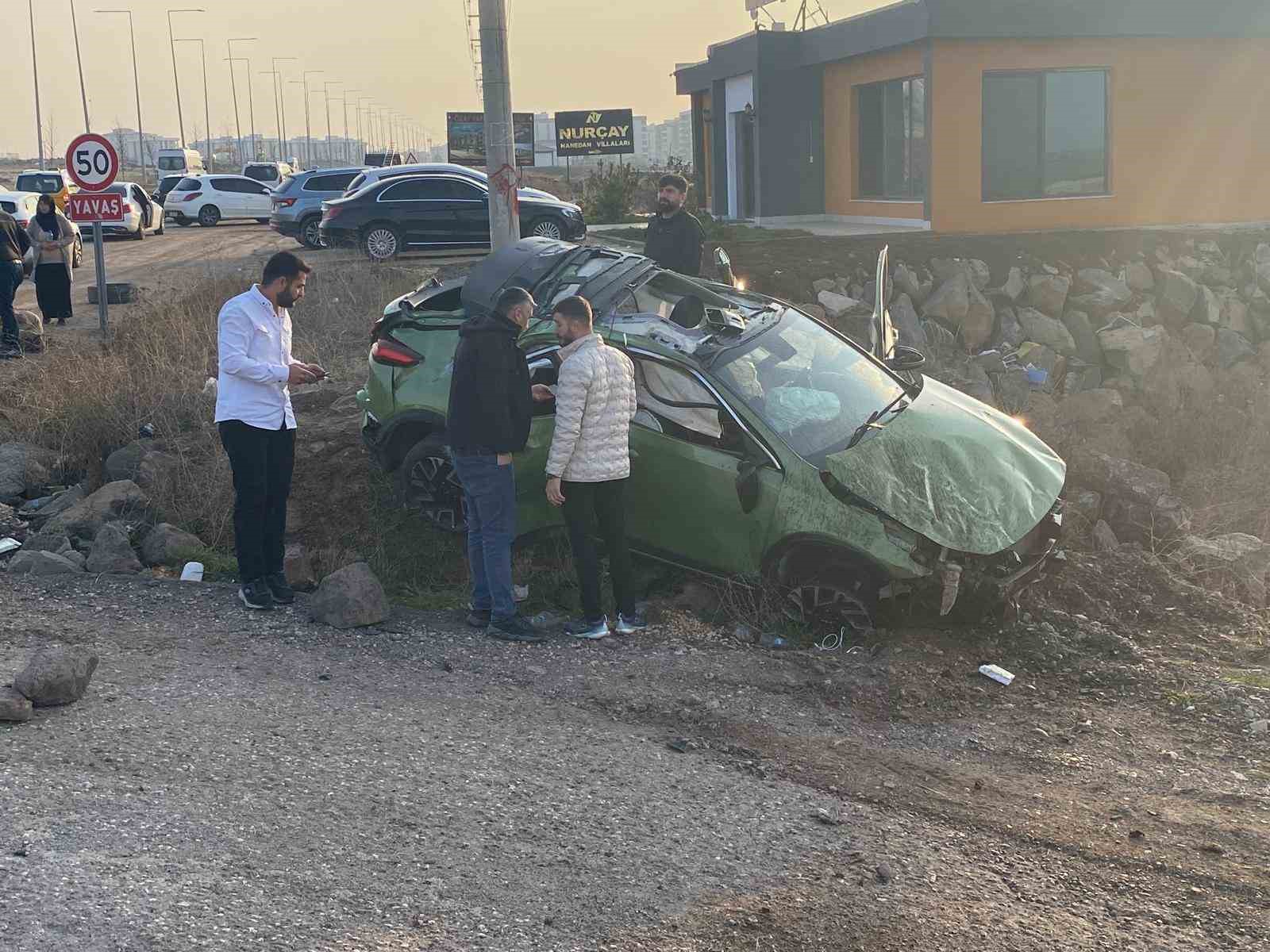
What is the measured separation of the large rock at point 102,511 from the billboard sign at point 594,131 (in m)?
37.7

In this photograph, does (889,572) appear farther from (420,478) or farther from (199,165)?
(199,165)

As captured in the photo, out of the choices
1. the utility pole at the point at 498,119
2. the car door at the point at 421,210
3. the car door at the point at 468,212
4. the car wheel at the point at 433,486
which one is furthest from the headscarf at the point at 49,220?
the car wheel at the point at 433,486

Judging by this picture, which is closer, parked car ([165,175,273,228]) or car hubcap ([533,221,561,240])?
car hubcap ([533,221,561,240])

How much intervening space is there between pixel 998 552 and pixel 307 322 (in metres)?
11.2

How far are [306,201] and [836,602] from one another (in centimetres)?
2257

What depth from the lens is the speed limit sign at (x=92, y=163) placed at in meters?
15.1

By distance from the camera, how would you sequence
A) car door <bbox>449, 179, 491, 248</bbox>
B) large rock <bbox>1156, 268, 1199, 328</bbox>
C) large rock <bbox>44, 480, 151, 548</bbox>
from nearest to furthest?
large rock <bbox>44, 480, 151, 548</bbox>
large rock <bbox>1156, 268, 1199, 328</bbox>
car door <bbox>449, 179, 491, 248</bbox>

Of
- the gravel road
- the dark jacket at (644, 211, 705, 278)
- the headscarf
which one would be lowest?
the gravel road

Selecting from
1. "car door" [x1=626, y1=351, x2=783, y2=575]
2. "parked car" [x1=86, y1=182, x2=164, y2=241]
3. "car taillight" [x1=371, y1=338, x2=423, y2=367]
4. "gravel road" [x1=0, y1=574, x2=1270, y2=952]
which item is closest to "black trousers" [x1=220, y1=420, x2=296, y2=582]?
"gravel road" [x1=0, y1=574, x2=1270, y2=952]

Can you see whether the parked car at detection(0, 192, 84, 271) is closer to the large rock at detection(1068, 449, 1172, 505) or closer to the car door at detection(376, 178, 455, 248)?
the car door at detection(376, 178, 455, 248)

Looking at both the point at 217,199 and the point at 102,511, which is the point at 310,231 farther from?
the point at 102,511

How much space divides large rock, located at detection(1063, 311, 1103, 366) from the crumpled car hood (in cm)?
1058

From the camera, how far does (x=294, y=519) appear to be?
967 centimetres

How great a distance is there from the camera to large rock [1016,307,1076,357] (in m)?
17.9
